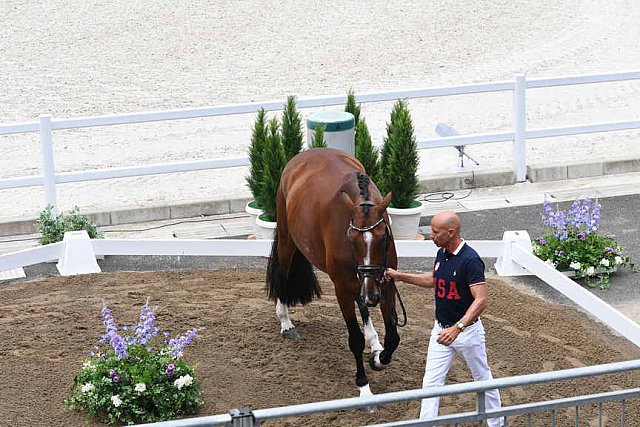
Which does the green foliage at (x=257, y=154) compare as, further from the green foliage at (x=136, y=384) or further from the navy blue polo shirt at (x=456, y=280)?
the navy blue polo shirt at (x=456, y=280)

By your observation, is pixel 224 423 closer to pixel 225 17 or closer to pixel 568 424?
pixel 568 424

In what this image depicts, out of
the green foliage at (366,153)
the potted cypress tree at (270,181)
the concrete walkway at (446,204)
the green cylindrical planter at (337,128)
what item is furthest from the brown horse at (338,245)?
the concrete walkway at (446,204)

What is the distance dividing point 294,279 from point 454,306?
2.82 metres

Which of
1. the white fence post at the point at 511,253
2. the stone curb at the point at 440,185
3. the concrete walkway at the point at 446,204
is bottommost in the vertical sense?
the white fence post at the point at 511,253

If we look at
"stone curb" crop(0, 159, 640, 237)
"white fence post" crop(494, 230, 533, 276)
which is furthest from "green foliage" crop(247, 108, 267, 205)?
"white fence post" crop(494, 230, 533, 276)

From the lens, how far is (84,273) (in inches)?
493

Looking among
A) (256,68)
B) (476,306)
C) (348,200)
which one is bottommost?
(476,306)

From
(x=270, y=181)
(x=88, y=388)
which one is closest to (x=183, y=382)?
(x=88, y=388)

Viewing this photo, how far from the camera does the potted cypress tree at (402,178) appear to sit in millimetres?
13633

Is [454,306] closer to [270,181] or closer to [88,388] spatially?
[88,388]

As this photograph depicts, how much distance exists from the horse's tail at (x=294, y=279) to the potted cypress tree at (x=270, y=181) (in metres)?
2.46

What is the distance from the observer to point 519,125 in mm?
15719

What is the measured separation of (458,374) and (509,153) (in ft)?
27.3

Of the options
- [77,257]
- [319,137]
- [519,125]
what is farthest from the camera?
[519,125]
